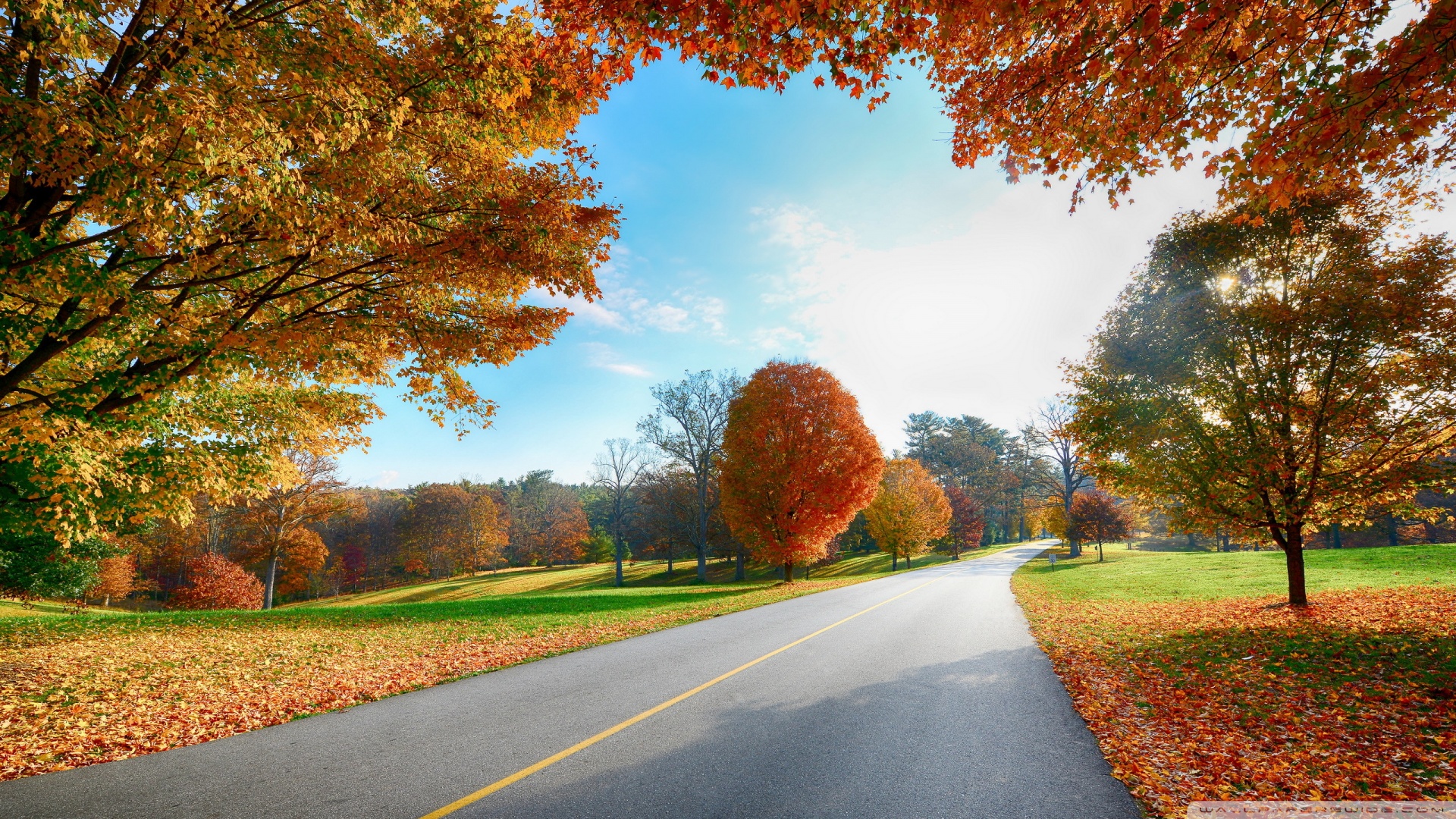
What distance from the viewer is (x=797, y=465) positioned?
76.6 ft

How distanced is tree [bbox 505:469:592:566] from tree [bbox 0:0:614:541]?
2190 inches

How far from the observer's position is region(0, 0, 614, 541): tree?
15.1ft

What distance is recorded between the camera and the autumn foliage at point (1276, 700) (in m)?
4.24

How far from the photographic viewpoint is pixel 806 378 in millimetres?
24328

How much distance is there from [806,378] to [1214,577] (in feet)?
59.5

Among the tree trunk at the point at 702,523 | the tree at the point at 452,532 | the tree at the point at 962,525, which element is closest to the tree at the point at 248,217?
the tree trunk at the point at 702,523

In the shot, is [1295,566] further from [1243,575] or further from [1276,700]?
[1243,575]

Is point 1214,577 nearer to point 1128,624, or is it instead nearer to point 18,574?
point 1128,624

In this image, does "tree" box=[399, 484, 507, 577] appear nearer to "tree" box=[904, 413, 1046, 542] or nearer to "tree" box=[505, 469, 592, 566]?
"tree" box=[505, 469, 592, 566]

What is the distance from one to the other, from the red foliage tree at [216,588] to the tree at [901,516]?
4353 cm

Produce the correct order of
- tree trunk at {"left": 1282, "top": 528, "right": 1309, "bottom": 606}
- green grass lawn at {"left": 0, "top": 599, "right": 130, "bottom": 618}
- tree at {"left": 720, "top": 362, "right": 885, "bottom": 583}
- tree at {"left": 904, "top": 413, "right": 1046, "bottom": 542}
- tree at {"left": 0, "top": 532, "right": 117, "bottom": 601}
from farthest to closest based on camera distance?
tree at {"left": 904, "top": 413, "right": 1046, "bottom": 542} < tree at {"left": 720, "top": 362, "right": 885, "bottom": 583} < green grass lawn at {"left": 0, "top": 599, "right": 130, "bottom": 618} < tree at {"left": 0, "top": 532, "right": 117, "bottom": 601} < tree trunk at {"left": 1282, "top": 528, "right": 1309, "bottom": 606}

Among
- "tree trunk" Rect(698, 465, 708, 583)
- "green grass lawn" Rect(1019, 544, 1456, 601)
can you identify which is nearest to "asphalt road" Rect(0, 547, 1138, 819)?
"green grass lawn" Rect(1019, 544, 1456, 601)

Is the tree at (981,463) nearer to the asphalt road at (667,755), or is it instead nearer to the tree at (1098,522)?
the tree at (1098,522)

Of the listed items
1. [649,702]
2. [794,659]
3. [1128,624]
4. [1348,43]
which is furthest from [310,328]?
[1128,624]
